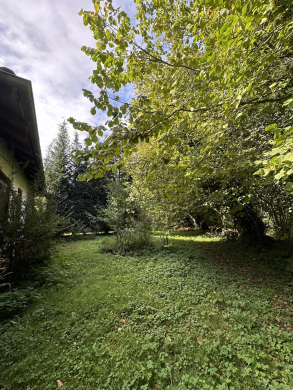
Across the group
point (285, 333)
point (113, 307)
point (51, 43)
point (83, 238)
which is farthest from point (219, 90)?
point (83, 238)

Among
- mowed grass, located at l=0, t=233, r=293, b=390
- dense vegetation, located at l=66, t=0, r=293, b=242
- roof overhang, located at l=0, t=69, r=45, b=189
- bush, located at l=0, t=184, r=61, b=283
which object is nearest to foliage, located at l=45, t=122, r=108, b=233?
bush, located at l=0, t=184, r=61, b=283

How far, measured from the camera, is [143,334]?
9.15 ft

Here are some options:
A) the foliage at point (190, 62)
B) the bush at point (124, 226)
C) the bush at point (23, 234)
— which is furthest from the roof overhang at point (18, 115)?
the bush at point (124, 226)

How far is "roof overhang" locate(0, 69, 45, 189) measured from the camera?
2776 millimetres

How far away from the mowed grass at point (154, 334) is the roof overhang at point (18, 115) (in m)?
3.82

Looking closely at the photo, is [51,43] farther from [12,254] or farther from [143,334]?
[143,334]

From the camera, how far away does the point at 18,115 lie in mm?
3748

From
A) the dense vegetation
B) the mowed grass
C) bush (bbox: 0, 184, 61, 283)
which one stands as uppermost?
the dense vegetation

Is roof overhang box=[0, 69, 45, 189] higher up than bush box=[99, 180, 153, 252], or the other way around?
roof overhang box=[0, 69, 45, 189]

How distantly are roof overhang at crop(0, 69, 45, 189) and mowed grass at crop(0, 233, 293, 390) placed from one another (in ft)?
12.5

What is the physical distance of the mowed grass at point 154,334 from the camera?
2.06m

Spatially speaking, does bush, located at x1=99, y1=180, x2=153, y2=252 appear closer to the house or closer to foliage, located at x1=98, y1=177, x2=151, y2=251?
foliage, located at x1=98, y1=177, x2=151, y2=251

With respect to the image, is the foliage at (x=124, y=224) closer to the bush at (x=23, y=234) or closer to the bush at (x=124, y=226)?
the bush at (x=124, y=226)

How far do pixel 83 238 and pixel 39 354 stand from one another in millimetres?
11759
